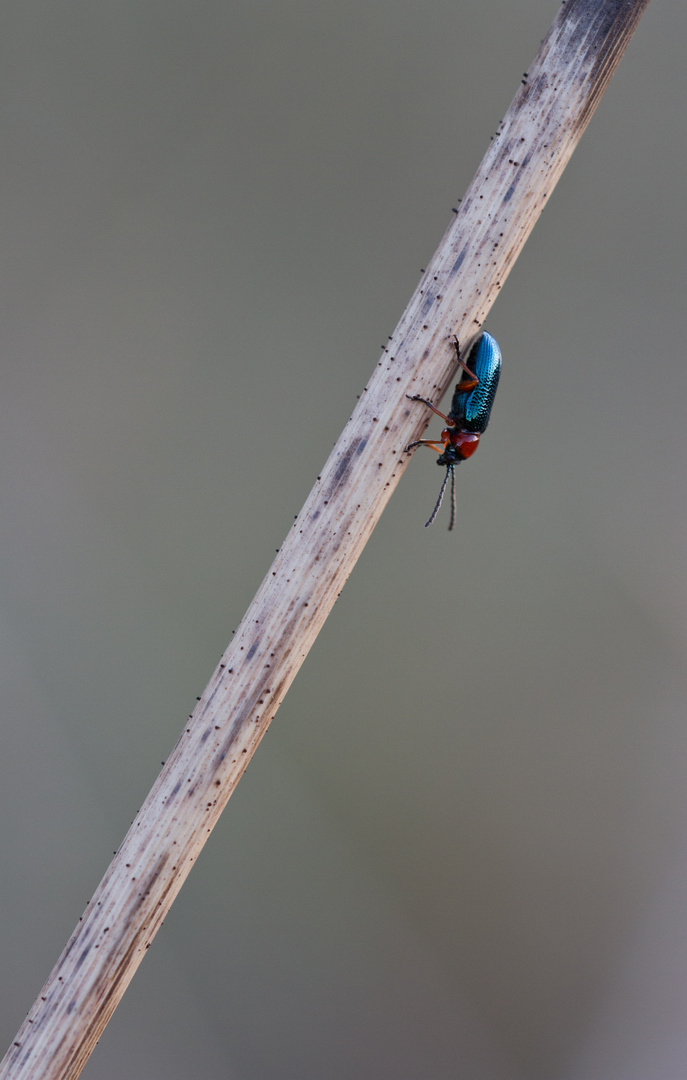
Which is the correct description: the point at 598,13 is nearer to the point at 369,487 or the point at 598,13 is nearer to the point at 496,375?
the point at 496,375

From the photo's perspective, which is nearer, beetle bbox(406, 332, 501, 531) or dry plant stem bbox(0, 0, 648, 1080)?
dry plant stem bbox(0, 0, 648, 1080)

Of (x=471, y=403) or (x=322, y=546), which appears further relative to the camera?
(x=471, y=403)

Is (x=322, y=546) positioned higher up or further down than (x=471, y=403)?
further down

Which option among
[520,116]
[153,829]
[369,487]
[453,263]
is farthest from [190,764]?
[520,116]

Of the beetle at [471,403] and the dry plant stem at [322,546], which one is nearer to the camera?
the dry plant stem at [322,546]
